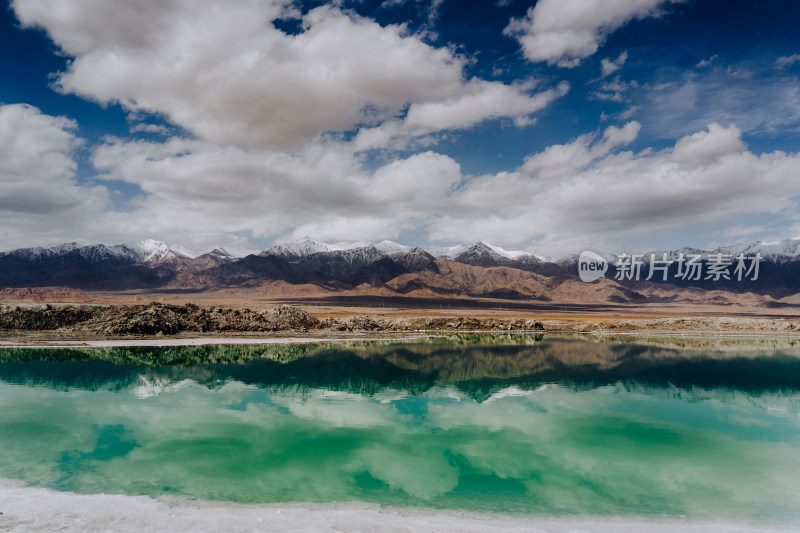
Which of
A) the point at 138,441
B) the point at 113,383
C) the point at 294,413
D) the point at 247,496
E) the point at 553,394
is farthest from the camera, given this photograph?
the point at 113,383

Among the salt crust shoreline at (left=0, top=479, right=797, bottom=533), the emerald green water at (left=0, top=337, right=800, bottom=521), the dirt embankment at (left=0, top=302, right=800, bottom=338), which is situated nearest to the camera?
the salt crust shoreline at (left=0, top=479, right=797, bottom=533)

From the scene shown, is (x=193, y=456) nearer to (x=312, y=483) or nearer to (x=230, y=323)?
(x=312, y=483)

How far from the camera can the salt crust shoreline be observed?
8.80 m

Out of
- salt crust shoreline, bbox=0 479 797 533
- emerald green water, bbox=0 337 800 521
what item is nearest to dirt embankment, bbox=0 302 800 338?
emerald green water, bbox=0 337 800 521

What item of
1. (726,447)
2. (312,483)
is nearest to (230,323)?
(312,483)

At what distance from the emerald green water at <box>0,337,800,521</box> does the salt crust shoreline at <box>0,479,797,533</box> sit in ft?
1.74

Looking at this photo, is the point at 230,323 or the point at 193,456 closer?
the point at 193,456

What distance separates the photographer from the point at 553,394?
74.9 ft

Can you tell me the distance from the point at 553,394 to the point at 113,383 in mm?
22917

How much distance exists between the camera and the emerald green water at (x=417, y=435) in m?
11.2

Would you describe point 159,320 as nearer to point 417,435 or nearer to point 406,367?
point 406,367

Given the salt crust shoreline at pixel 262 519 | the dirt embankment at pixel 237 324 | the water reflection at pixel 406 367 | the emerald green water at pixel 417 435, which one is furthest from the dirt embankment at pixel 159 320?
the salt crust shoreline at pixel 262 519

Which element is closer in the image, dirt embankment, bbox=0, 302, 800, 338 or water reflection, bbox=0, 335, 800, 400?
water reflection, bbox=0, 335, 800, 400

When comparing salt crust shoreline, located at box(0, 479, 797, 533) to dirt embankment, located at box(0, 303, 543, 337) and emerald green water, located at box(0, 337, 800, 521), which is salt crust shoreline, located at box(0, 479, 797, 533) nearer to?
emerald green water, located at box(0, 337, 800, 521)
